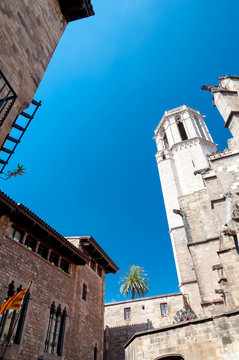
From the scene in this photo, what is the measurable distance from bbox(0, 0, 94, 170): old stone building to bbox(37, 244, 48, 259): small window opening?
26.2 feet

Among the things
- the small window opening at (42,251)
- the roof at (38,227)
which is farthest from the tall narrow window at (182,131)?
the small window opening at (42,251)

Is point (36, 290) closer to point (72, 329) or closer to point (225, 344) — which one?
point (72, 329)

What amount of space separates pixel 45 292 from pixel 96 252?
6.26m

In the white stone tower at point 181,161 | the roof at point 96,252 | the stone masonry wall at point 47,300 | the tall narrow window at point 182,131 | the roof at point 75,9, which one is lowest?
the stone masonry wall at point 47,300

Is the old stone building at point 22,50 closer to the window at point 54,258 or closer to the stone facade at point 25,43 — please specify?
the stone facade at point 25,43

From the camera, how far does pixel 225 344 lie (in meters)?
8.64

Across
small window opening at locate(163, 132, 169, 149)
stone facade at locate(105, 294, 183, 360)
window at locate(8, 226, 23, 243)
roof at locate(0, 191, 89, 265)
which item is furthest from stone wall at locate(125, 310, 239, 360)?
small window opening at locate(163, 132, 169, 149)

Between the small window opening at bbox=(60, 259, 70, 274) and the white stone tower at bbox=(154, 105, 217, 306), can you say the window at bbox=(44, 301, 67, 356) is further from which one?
the white stone tower at bbox=(154, 105, 217, 306)

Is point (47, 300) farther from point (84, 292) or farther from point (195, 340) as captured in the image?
point (195, 340)

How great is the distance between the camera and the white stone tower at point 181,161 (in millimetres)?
31080

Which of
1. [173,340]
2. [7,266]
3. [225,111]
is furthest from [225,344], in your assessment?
[225,111]

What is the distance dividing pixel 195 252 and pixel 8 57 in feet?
49.4

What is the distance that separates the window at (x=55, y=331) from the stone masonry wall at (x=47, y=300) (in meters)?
0.30

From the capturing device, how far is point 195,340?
30.1 ft
